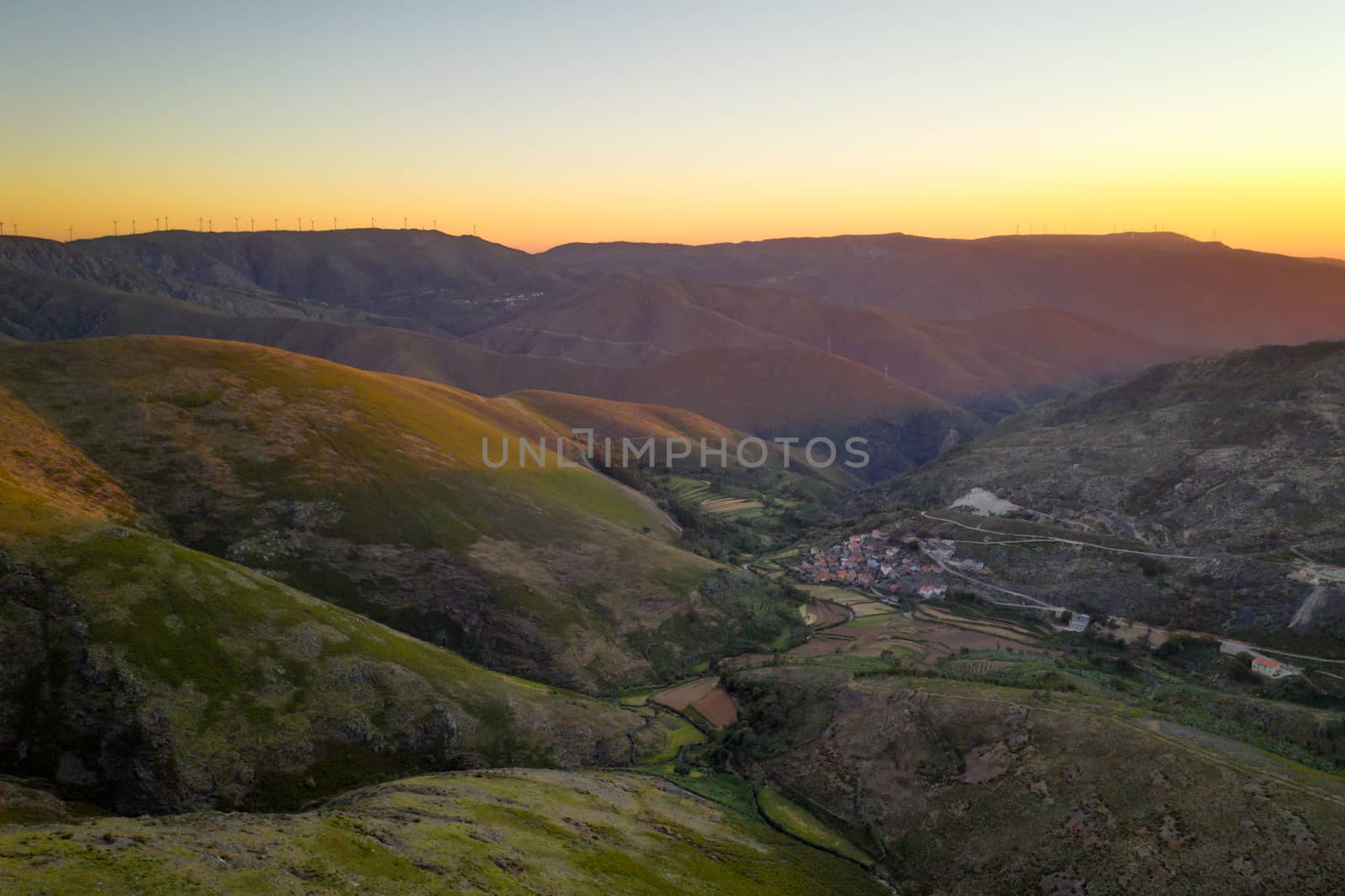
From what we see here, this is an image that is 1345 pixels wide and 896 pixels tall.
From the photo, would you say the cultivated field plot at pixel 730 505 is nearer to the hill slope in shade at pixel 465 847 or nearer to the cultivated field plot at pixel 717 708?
the cultivated field plot at pixel 717 708

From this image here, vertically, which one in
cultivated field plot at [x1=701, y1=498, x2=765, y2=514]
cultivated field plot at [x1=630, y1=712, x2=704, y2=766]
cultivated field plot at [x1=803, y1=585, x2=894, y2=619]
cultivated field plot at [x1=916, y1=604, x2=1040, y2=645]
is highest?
cultivated field plot at [x1=916, y1=604, x2=1040, y2=645]

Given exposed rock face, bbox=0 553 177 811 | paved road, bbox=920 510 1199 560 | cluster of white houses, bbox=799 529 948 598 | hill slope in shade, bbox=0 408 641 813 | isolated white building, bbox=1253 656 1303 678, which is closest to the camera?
exposed rock face, bbox=0 553 177 811

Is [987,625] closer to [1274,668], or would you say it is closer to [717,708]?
[1274,668]

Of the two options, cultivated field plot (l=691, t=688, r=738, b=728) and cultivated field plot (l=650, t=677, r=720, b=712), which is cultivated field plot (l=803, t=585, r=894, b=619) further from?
cultivated field plot (l=691, t=688, r=738, b=728)

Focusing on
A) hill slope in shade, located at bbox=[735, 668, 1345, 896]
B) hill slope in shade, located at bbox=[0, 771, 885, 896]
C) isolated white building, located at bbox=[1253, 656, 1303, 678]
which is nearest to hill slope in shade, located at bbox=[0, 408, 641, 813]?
hill slope in shade, located at bbox=[0, 771, 885, 896]

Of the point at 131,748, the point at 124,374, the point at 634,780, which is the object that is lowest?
the point at 634,780

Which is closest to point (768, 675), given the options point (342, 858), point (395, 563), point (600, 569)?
point (600, 569)

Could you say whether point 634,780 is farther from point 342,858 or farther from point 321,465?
point 321,465
